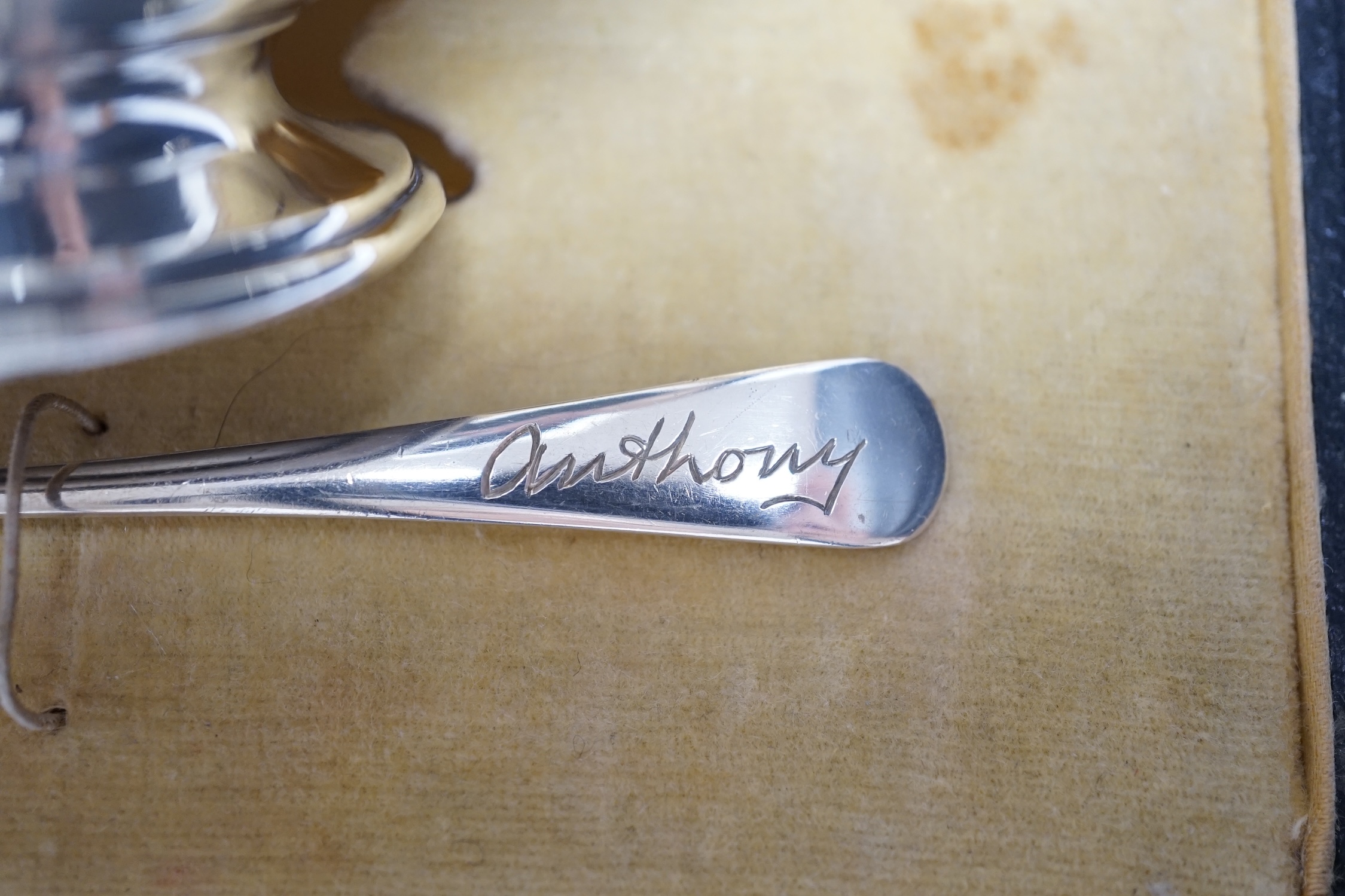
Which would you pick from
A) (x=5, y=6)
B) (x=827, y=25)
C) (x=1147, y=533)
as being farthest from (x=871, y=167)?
(x=5, y=6)

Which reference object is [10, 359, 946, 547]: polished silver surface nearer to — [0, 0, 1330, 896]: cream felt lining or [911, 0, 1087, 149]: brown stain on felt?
[0, 0, 1330, 896]: cream felt lining

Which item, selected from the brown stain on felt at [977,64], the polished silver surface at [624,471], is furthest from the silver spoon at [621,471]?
the brown stain on felt at [977,64]

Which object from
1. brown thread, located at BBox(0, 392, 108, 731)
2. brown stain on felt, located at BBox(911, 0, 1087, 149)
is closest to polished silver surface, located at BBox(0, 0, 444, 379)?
brown thread, located at BBox(0, 392, 108, 731)

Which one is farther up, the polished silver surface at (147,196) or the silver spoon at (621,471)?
the polished silver surface at (147,196)

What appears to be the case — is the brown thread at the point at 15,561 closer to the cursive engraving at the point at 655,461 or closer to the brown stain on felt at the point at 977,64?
the cursive engraving at the point at 655,461

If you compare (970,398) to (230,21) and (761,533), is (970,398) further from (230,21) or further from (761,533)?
(230,21)

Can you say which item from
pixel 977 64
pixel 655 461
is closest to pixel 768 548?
pixel 655 461
